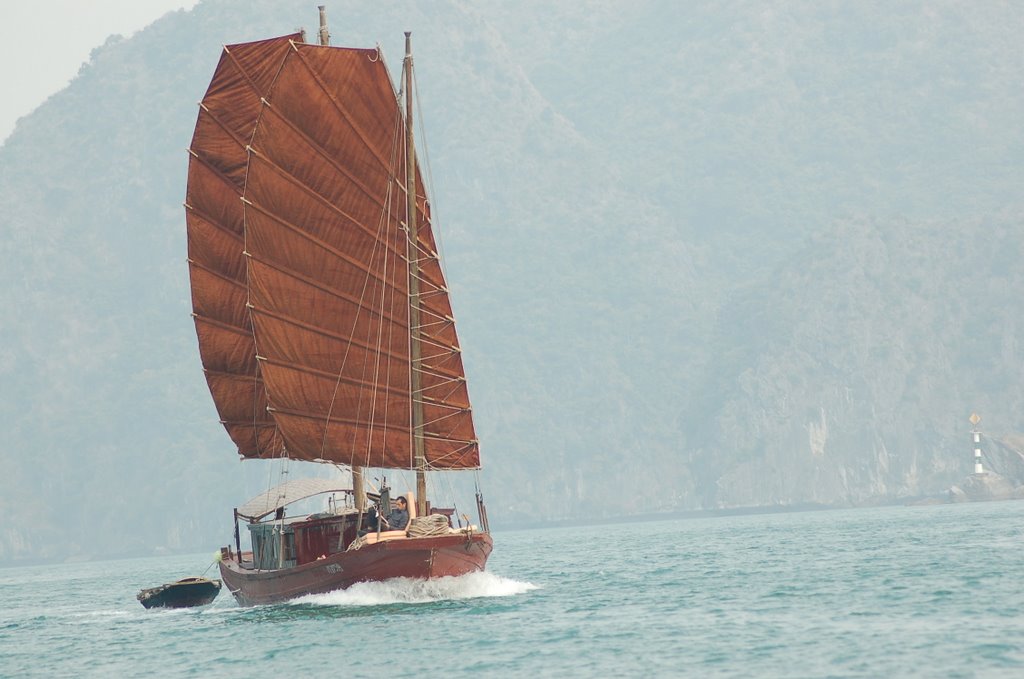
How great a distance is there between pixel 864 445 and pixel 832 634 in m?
135

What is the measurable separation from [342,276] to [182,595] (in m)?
13.8

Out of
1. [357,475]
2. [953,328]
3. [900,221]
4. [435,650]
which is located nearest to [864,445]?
[953,328]

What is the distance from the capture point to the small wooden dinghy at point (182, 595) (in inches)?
1849

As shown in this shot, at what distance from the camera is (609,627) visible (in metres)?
32.1

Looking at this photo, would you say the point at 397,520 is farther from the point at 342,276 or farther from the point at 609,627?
the point at 609,627

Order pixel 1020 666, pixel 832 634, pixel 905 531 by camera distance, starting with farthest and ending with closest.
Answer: pixel 905 531
pixel 832 634
pixel 1020 666

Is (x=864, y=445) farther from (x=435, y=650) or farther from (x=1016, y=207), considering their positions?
(x=435, y=650)

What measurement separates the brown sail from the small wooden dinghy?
9.44 m

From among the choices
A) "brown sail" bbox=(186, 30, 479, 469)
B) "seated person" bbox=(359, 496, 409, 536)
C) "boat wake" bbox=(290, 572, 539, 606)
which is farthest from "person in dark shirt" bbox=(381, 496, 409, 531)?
"brown sail" bbox=(186, 30, 479, 469)

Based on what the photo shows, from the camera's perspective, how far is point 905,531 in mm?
70000

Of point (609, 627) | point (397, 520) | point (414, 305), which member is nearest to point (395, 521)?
point (397, 520)

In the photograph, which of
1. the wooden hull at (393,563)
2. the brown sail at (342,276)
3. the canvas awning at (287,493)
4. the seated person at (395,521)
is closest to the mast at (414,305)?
the brown sail at (342,276)

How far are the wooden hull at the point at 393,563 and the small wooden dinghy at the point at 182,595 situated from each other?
9.47 m

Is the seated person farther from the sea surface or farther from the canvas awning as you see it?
the canvas awning
